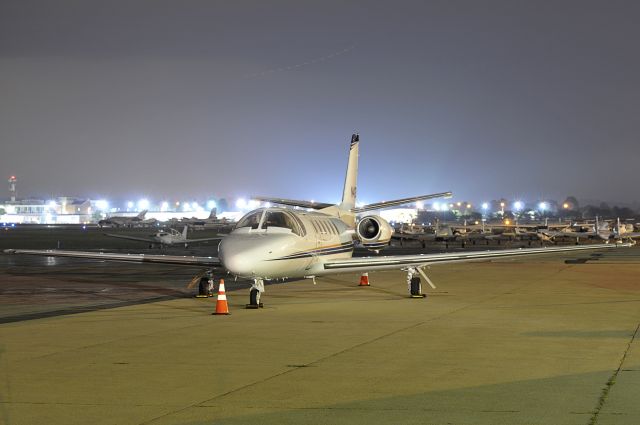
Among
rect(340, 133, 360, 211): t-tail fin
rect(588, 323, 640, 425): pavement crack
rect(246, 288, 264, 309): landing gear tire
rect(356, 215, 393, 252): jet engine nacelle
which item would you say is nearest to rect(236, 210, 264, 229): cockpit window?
rect(246, 288, 264, 309): landing gear tire

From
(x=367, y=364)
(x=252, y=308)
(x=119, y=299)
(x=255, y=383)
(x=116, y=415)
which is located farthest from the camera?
(x=119, y=299)

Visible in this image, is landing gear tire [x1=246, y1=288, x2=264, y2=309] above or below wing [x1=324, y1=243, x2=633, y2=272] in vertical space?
below

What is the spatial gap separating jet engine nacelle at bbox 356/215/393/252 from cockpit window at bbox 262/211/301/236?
14.0 ft

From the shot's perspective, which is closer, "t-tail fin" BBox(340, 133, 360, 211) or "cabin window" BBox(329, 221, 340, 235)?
"cabin window" BBox(329, 221, 340, 235)

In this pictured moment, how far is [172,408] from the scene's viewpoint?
8.10 m

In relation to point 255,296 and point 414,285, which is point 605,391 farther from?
point 414,285

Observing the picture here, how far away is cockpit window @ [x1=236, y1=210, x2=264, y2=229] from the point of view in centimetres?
1897

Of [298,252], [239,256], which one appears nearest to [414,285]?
[298,252]

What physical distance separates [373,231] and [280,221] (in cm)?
489

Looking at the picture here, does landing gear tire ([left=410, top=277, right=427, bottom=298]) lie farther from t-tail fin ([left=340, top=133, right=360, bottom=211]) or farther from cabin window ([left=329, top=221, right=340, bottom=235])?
t-tail fin ([left=340, top=133, right=360, bottom=211])

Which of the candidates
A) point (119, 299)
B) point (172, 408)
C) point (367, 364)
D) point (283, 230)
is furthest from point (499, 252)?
point (172, 408)

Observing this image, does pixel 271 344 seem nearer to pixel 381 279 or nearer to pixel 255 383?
pixel 255 383

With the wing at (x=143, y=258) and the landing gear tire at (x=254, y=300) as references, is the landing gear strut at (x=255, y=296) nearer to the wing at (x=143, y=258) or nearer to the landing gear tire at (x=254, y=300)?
the landing gear tire at (x=254, y=300)

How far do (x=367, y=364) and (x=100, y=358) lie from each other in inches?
146
